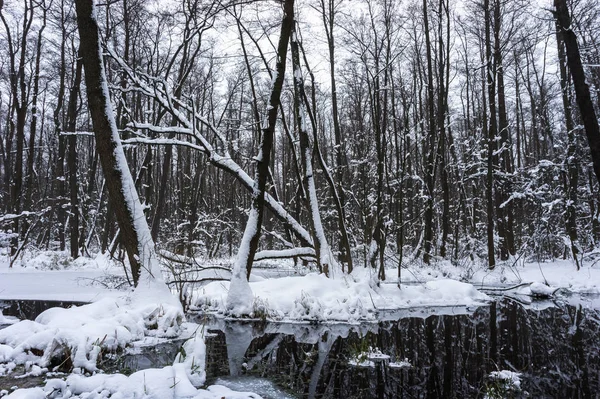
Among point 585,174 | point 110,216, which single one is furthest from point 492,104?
point 110,216

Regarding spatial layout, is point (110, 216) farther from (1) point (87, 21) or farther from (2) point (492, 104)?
(2) point (492, 104)

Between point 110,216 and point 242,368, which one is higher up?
point 110,216

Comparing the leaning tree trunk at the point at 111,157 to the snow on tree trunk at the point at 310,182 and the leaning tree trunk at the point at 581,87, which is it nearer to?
the snow on tree trunk at the point at 310,182

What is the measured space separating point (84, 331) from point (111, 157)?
3121 millimetres

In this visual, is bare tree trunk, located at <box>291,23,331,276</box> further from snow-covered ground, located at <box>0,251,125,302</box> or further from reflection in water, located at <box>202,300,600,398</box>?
snow-covered ground, located at <box>0,251,125,302</box>

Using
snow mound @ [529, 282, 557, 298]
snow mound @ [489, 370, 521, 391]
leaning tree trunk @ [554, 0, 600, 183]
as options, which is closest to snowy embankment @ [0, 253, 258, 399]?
snow mound @ [489, 370, 521, 391]

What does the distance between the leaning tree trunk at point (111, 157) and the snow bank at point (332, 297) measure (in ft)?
6.96

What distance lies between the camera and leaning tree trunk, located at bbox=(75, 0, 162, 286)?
688 centimetres

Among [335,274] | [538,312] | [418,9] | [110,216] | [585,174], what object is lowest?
[538,312]

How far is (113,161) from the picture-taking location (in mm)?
6934

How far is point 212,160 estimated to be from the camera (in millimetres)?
9227

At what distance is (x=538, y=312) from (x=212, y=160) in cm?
753

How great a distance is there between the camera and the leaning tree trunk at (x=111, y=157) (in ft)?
22.6

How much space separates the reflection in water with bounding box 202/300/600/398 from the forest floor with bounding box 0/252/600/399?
0.64 metres
